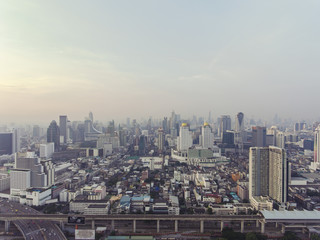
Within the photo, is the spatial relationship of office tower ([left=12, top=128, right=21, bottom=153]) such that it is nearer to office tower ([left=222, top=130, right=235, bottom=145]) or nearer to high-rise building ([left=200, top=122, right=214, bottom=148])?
high-rise building ([left=200, top=122, right=214, bottom=148])

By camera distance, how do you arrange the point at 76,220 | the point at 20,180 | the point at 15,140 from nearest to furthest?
the point at 76,220 < the point at 20,180 < the point at 15,140

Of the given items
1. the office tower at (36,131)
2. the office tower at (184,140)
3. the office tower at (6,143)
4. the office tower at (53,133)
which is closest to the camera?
the office tower at (6,143)

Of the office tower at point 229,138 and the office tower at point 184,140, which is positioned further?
the office tower at point 229,138

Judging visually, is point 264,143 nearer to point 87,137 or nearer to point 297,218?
point 297,218

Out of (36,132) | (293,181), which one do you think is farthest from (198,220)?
(36,132)

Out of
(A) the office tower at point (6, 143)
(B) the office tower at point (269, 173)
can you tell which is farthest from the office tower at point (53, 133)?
(B) the office tower at point (269, 173)

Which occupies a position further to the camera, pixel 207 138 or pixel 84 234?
pixel 207 138

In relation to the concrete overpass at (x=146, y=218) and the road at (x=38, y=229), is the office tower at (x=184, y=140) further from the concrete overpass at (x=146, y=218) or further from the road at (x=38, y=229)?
the road at (x=38, y=229)

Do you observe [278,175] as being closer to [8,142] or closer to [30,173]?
[30,173]

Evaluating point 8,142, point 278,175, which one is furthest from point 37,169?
point 8,142
